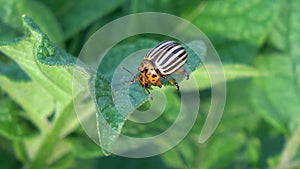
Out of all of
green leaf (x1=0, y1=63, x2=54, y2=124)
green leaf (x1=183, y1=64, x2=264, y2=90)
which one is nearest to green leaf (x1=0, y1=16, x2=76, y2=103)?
green leaf (x1=0, y1=63, x2=54, y2=124)

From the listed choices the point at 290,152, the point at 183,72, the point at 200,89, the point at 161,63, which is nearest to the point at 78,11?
the point at 200,89

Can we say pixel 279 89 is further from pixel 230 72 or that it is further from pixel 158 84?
pixel 158 84

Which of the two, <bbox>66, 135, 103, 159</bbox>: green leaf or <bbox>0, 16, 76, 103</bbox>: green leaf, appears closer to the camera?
<bbox>0, 16, 76, 103</bbox>: green leaf

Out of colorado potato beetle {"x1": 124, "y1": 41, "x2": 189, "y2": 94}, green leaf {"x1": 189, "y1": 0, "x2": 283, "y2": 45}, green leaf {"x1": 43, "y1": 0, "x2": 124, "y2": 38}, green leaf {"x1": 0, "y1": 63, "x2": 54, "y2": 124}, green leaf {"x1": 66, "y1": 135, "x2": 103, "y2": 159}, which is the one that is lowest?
green leaf {"x1": 66, "y1": 135, "x2": 103, "y2": 159}

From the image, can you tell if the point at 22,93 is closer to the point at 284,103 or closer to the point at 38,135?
the point at 38,135

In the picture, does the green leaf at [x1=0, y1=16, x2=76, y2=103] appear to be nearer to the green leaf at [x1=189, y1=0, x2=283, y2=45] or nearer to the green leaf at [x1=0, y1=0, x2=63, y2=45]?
the green leaf at [x1=0, y1=0, x2=63, y2=45]

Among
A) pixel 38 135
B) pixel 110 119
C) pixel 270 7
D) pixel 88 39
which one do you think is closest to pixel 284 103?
pixel 270 7

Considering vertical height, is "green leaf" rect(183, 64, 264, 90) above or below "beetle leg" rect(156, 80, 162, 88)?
above
